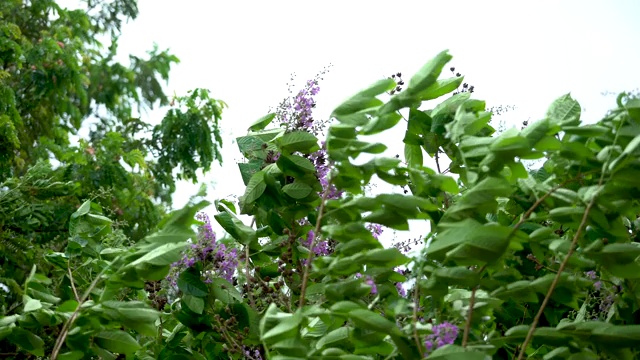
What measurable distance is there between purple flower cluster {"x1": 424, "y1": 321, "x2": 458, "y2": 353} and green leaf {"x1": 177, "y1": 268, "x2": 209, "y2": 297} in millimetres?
434

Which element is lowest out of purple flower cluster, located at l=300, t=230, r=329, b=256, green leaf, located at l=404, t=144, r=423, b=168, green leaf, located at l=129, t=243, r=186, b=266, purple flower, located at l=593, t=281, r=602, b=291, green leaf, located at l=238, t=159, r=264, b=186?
purple flower, located at l=593, t=281, r=602, b=291

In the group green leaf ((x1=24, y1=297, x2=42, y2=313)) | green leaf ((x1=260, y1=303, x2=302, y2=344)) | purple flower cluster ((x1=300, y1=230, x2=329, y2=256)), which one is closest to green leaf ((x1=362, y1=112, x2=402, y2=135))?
green leaf ((x1=260, y1=303, x2=302, y2=344))

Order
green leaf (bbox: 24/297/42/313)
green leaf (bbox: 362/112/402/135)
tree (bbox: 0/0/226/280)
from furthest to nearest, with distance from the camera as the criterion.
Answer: tree (bbox: 0/0/226/280), green leaf (bbox: 24/297/42/313), green leaf (bbox: 362/112/402/135)

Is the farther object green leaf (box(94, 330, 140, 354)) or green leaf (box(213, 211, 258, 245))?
green leaf (box(213, 211, 258, 245))

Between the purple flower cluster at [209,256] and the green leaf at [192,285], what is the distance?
3 cm

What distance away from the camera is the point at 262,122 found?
1434 millimetres

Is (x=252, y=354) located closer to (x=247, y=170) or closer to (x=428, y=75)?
(x=247, y=170)

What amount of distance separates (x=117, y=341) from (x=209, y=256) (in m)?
0.21

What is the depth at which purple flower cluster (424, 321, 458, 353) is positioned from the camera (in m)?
0.94

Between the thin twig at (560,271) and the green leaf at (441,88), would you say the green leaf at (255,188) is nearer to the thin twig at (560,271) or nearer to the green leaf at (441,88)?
the green leaf at (441,88)

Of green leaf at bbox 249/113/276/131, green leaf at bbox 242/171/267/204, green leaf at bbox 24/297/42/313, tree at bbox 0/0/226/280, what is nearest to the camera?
green leaf at bbox 24/297/42/313

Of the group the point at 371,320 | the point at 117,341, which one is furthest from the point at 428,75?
the point at 117,341

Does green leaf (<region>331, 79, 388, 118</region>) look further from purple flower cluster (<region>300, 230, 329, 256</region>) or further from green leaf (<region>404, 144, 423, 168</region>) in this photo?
purple flower cluster (<region>300, 230, 329, 256</region>)

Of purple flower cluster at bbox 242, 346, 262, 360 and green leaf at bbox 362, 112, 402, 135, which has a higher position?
green leaf at bbox 362, 112, 402, 135
